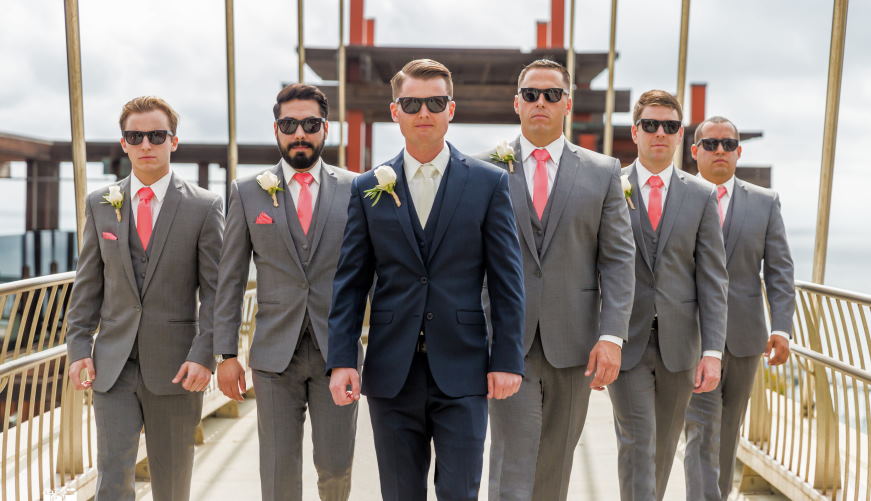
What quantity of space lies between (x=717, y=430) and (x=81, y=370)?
2.36 meters

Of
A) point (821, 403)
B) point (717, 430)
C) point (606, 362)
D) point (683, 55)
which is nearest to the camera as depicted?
point (606, 362)

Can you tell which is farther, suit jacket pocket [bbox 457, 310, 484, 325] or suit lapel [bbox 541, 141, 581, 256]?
suit lapel [bbox 541, 141, 581, 256]

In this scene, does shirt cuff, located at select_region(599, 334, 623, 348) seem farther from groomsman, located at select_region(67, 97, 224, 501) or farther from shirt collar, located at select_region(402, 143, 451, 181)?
groomsman, located at select_region(67, 97, 224, 501)

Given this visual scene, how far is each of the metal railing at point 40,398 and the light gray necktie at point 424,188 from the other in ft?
5.00

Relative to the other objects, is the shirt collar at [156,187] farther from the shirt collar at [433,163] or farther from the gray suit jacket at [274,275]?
the shirt collar at [433,163]

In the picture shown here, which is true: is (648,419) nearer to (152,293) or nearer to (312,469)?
(152,293)

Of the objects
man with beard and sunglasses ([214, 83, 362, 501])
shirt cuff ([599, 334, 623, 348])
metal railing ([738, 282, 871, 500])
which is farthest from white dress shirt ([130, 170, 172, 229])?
metal railing ([738, 282, 871, 500])

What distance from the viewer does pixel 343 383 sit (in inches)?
82.4

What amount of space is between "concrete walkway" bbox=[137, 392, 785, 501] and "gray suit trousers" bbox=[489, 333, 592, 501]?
1594mm

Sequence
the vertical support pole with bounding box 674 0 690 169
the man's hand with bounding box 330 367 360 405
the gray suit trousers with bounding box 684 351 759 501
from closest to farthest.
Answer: the man's hand with bounding box 330 367 360 405 → the gray suit trousers with bounding box 684 351 759 501 → the vertical support pole with bounding box 674 0 690 169

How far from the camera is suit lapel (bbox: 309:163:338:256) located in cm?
270

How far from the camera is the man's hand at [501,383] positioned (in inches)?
83.0

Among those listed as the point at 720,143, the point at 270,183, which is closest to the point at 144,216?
the point at 270,183

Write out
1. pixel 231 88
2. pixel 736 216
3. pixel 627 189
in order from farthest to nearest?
pixel 231 88
pixel 736 216
pixel 627 189
